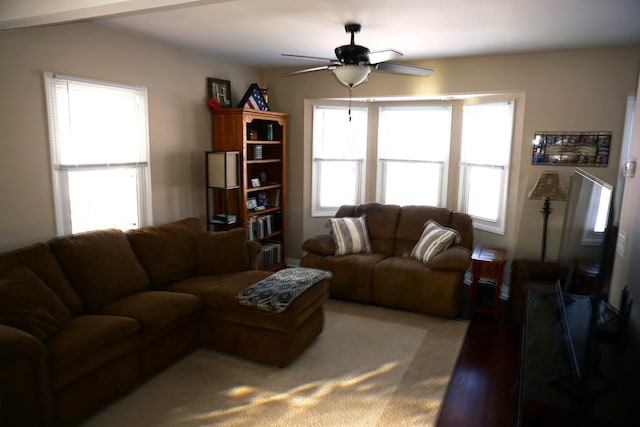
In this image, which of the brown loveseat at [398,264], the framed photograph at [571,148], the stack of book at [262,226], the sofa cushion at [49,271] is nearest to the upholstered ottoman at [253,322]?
the sofa cushion at [49,271]

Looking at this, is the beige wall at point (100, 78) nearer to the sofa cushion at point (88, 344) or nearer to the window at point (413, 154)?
the sofa cushion at point (88, 344)

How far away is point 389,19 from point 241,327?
2535 millimetres

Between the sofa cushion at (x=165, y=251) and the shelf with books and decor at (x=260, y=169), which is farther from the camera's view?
the shelf with books and decor at (x=260, y=169)

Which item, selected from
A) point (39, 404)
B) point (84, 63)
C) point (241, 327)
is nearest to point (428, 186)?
point (241, 327)

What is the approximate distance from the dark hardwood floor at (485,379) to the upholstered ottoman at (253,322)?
1.12 metres

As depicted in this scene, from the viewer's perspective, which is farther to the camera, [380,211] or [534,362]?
[380,211]

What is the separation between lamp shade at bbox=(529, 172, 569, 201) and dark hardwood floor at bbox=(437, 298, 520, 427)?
4.02 feet

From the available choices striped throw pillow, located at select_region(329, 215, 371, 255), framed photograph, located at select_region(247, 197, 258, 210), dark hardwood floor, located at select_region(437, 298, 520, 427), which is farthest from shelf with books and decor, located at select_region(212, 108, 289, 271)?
dark hardwood floor, located at select_region(437, 298, 520, 427)

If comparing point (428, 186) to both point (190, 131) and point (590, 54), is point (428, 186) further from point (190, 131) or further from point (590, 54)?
point (190, 131)

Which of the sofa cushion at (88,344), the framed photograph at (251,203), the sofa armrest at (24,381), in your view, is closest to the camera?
the sofa armrest at (24,381)

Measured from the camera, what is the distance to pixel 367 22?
323 centimetres

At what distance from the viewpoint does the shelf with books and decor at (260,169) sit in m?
4.56

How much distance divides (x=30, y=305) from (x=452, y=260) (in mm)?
3284

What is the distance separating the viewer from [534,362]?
1988 millimetres
